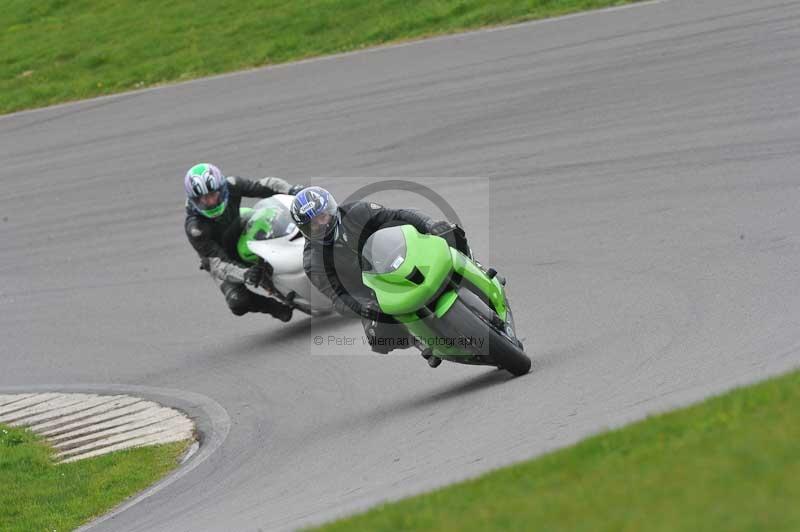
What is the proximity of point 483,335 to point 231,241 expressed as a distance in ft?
16.3

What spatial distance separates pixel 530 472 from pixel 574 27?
14615 millimetres

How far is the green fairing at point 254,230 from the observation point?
13.3m

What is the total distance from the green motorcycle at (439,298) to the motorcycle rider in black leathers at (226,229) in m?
3.77

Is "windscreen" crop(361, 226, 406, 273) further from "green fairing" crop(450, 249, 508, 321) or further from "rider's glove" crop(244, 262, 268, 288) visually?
"rider's glove" crop(244, 262, 268, 288)

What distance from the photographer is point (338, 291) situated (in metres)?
10.1

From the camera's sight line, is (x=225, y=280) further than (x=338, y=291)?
Yes

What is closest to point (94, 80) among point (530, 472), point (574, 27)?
point (574, 27)

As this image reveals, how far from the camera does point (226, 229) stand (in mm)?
13500

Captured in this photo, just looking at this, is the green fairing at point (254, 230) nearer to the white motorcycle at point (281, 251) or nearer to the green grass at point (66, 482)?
the white motorcycle at point (281, 251)

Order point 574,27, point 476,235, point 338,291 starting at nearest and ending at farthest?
point 338,291 < point 476,235 < point 574,27

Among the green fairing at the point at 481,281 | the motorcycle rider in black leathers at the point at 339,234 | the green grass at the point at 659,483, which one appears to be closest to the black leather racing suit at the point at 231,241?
the motorcycle rider in black leathers at the point at 339,234

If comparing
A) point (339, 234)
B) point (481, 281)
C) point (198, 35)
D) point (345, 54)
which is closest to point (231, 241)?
point (339, 234)

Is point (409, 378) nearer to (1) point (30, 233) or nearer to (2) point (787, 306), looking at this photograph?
(2) point (787, 306)

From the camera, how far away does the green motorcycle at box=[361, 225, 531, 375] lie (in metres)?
9.09
